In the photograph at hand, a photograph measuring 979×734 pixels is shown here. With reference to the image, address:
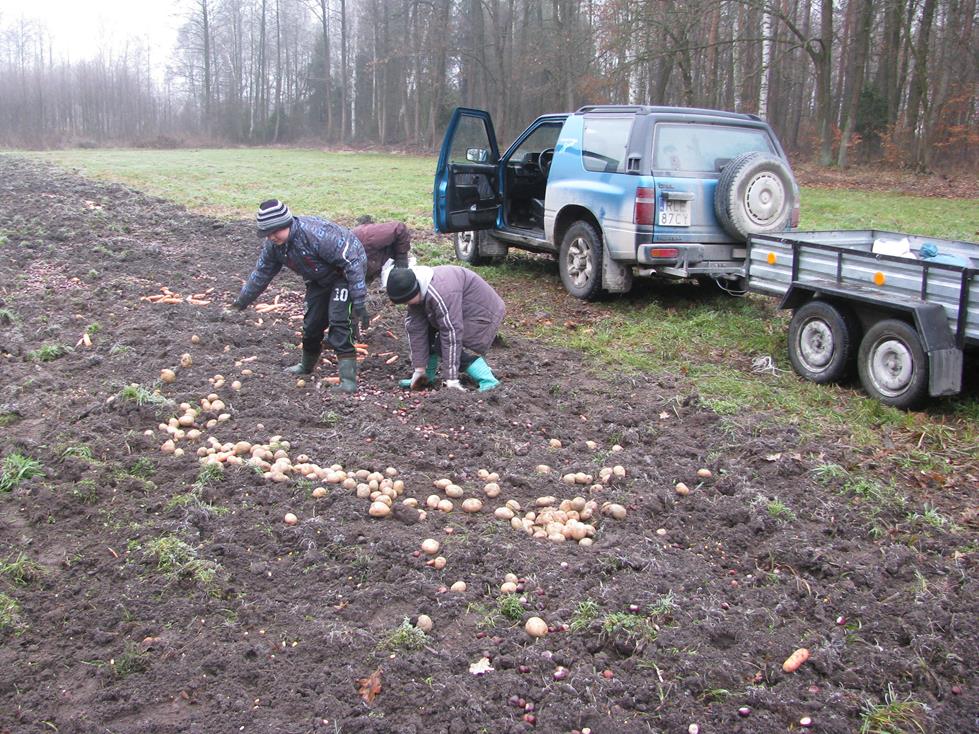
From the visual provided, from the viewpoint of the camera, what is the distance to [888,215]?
17266mm

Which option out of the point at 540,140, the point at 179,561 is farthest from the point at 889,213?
the point at 179,561

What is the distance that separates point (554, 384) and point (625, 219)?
260cm

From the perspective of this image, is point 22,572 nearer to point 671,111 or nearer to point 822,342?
point 822,342

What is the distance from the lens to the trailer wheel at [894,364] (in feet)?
19.7

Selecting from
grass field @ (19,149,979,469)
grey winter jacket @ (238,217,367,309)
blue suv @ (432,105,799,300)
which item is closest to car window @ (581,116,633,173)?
blue suv @ (432,105,799,300)

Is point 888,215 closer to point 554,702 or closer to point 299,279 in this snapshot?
point 299,279

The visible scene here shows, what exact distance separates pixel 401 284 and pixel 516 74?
39829mm

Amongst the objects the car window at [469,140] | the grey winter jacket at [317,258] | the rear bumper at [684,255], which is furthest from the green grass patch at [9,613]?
the car window at [469,140]

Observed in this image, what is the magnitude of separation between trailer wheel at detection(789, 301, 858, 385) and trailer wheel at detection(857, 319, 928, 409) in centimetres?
16

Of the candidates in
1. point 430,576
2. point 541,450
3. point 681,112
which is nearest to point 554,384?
point 541,450

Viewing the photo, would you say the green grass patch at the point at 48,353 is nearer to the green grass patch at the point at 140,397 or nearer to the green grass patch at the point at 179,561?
the green grass patch at the point at 140,397

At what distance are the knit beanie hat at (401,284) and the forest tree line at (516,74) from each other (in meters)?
20.4

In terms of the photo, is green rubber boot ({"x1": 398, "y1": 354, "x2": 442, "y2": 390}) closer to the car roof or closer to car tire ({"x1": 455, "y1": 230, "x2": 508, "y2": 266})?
the car roof

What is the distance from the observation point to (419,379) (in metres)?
6.79
